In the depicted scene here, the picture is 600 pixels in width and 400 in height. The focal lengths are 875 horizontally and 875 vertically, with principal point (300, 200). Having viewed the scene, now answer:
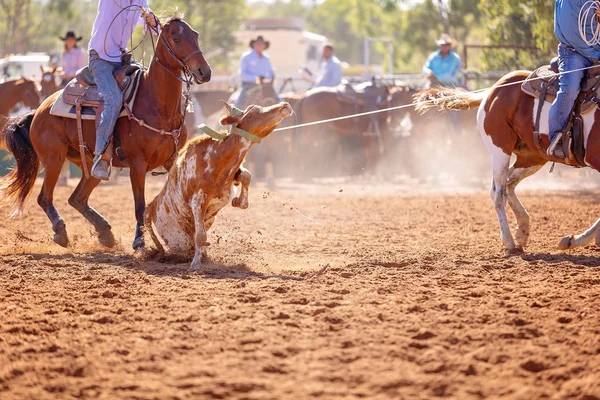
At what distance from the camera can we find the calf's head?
7348mm

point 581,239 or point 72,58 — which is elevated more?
point 72,58

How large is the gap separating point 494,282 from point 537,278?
384 mm

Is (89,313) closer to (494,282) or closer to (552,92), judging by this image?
(494,282)

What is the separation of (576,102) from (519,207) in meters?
1.26

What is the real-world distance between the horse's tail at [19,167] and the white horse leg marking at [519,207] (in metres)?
5.16

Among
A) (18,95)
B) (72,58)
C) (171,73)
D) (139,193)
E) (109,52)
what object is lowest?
(139,193)

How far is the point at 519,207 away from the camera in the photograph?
8.70 m

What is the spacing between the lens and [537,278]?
686 cm

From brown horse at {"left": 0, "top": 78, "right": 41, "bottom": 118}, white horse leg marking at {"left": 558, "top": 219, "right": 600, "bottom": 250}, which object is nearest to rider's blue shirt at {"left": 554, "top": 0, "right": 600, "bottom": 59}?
white horse leg marking at {"left": 558, "top": 219, "right": 600, "bottom": 250}

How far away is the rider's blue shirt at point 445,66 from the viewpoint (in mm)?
17406

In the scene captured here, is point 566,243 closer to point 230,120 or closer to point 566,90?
point 566,90

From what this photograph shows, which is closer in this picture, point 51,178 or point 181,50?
point 181,50

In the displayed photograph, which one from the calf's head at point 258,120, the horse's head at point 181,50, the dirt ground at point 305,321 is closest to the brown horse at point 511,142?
the dirt ground at point 305,321

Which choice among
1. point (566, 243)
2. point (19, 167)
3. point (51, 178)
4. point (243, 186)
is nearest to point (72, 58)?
point (19, 167)
